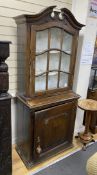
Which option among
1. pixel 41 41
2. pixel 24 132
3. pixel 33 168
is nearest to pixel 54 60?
pixel 41 41

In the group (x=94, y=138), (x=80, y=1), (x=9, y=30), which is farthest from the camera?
(x=94, y=138)

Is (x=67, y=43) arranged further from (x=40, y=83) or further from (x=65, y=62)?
(x=40, y=83)

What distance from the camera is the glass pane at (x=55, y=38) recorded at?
66.7 inches

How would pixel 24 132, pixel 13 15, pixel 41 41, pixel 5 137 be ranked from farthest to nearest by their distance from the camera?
pixel 24 132
pixel 13 15
pixel 41 41
pixel 5 137

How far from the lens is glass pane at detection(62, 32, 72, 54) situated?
180cm

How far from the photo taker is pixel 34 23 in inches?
58.6

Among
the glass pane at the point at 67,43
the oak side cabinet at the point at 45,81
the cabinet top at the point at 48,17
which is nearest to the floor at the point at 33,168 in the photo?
the oak side cabinet at the point at 45,81

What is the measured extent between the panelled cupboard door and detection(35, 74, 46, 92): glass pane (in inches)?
9.7

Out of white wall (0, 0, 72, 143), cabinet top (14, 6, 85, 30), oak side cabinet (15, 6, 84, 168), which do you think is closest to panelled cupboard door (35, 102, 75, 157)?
oak side cabinet (15, 6, 84, 168)

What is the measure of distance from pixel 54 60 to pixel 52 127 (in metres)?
0.77

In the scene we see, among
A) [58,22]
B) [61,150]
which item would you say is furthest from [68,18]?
[61,150]

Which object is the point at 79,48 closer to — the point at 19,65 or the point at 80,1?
the point at 80,1

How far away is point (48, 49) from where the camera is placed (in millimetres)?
1680

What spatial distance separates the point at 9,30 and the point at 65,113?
1.15 m
